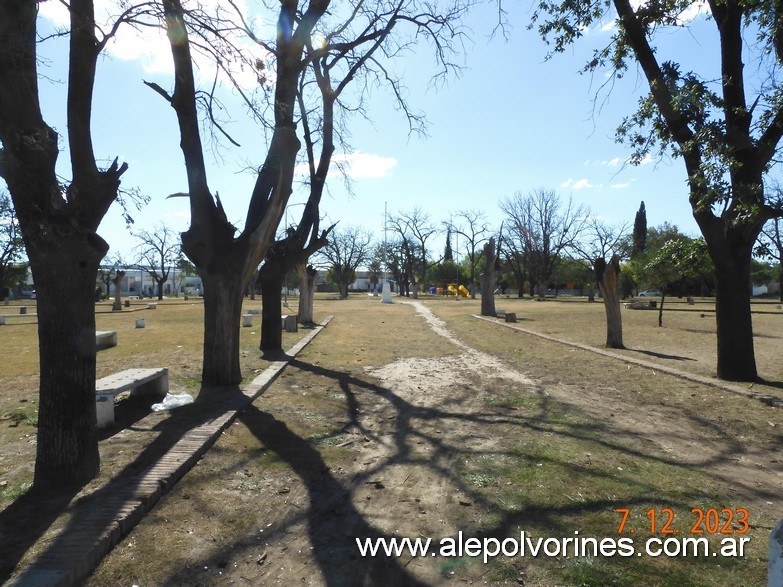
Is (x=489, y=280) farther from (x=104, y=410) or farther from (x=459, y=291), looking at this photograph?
(x=459, y=291)

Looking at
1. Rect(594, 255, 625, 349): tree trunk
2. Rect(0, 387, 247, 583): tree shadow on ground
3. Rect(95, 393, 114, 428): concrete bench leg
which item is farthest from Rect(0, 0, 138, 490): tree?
Rect(594, 255, 625, 349): tree trunk

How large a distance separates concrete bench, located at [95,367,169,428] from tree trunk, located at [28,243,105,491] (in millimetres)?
891

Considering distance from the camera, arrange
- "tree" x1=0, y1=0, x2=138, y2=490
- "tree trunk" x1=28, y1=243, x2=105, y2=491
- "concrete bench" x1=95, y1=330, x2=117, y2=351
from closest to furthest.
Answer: "tree" x1=0, y1=0, x2=138, y2=490 → "tree trunk" x1=28, y1=243, x2=105, y2=491 → "concrete bench" x1=95, y1=330, x2=117, y2=351

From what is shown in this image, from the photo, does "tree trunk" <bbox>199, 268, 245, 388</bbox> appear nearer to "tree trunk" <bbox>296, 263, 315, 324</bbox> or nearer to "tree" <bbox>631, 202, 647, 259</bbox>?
"tree trunk" <bbox>296, 263, 315, 324</bbox>

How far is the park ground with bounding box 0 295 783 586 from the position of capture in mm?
2982

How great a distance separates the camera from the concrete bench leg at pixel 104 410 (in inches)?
217

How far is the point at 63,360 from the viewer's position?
12.5ft

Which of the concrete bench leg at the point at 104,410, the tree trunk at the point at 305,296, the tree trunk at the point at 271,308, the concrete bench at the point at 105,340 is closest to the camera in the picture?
the concrete bench leg at the point at 104,410

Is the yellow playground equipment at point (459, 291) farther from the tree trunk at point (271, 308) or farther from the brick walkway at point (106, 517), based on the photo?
the brick walkway at point (106, 517)

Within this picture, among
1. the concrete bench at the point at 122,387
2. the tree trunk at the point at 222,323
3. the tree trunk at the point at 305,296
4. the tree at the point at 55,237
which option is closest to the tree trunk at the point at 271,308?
the tree trunk at the point at 222,323

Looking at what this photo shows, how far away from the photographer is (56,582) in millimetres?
2613

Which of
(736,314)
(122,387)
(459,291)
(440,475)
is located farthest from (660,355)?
(459,291)

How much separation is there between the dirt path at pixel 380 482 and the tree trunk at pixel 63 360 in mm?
844

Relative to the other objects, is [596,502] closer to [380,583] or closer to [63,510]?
[380,583]
